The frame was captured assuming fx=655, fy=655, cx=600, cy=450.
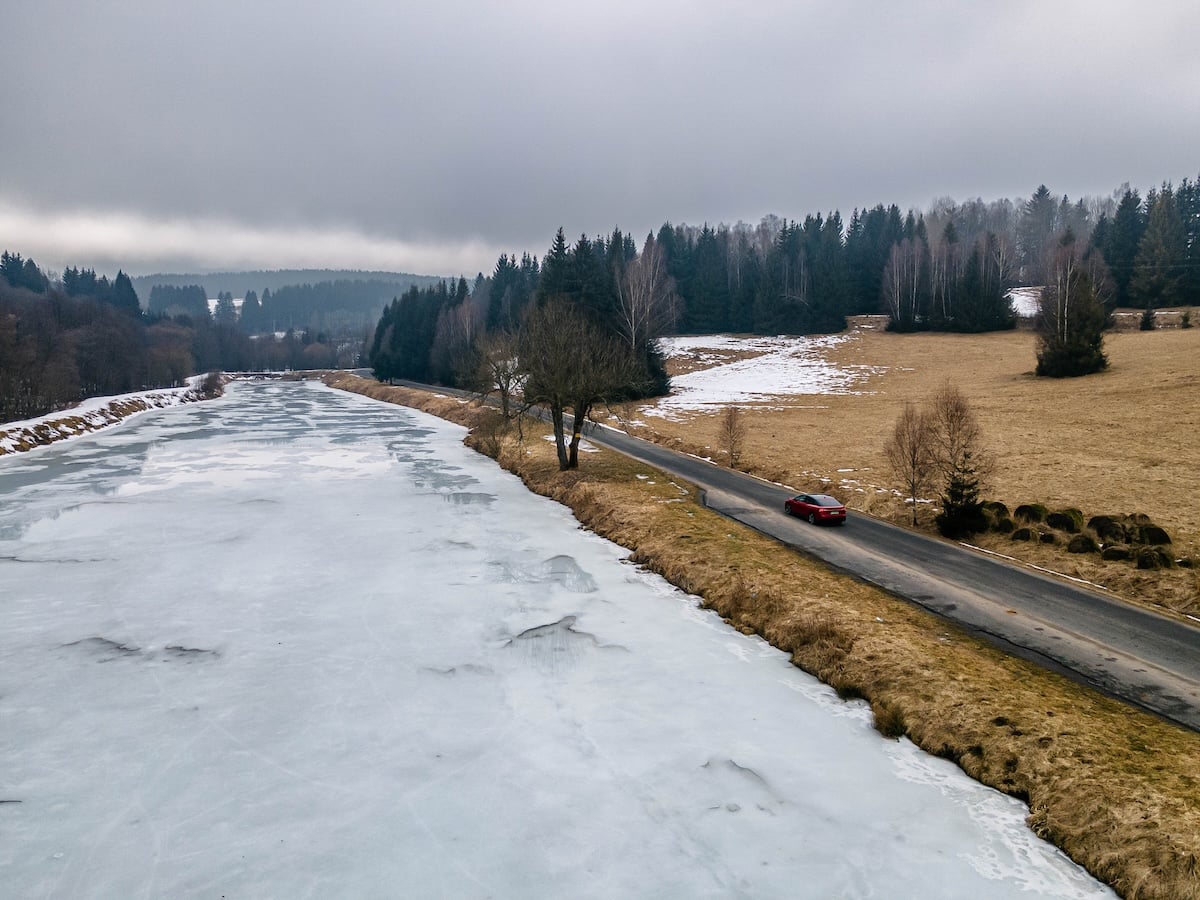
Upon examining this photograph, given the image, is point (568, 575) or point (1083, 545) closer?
point (1083, 545)

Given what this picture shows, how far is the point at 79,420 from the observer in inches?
2441

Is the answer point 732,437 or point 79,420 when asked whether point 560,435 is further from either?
point 79,420

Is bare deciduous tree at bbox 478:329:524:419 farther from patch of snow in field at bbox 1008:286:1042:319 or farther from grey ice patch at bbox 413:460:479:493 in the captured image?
patch of snow in field at bbox 1008:286:1042:319

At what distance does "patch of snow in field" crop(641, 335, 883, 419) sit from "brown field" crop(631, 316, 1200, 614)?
3042mm

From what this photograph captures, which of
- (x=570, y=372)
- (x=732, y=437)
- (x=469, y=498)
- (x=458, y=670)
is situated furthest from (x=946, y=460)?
(x=469, y=498)

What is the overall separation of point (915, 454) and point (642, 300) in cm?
5096

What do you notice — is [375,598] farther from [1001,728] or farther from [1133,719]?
[1133,719]

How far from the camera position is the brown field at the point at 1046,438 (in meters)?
22.4

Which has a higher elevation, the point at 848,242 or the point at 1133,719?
the point at 848,242

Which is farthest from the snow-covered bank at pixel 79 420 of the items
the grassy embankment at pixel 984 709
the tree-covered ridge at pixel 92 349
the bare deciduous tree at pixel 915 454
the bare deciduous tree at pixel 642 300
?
the bare deciduous tree at pixel 915 454

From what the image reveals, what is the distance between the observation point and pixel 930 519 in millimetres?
26672

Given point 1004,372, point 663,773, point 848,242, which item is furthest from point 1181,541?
point 848,242

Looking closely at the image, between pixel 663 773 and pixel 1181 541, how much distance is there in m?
19.1

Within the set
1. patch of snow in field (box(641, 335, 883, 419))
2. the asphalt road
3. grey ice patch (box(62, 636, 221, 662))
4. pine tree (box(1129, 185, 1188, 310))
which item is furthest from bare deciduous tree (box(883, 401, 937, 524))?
pine tree (box(1129, 185, 1188, 310))
